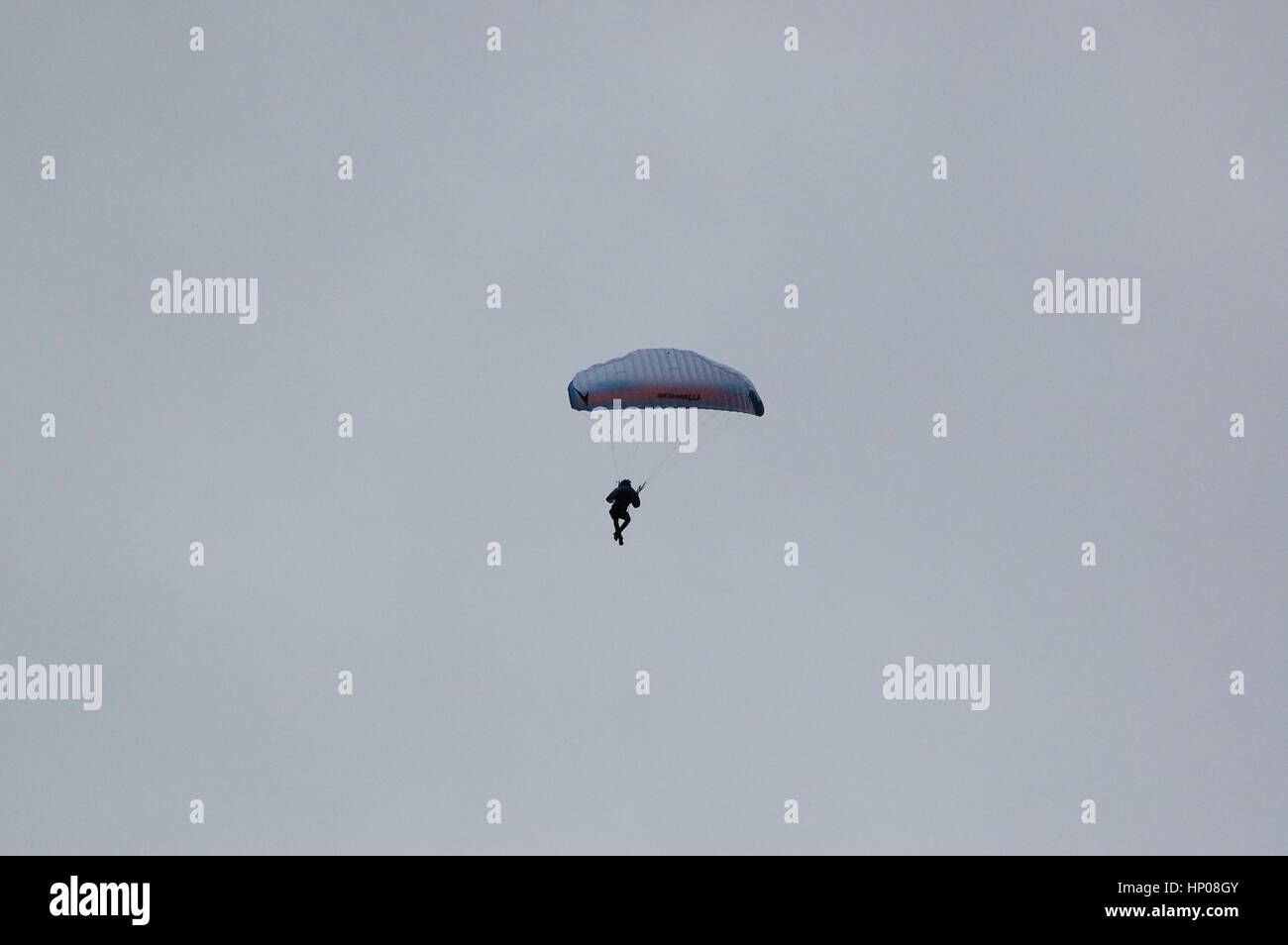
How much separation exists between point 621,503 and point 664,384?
4.21 m

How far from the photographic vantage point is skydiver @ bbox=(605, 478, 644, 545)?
59344 mm

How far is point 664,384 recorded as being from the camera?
5762cm

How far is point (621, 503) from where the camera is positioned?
59.6m

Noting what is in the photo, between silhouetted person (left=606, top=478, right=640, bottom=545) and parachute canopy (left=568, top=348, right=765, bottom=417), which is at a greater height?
parachute canopy (left=568, top=348, right=765, bottom=417)

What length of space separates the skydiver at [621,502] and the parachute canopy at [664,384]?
3.30 metres

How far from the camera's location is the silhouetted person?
59344 millimetres

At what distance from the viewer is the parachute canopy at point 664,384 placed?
57656 mm
